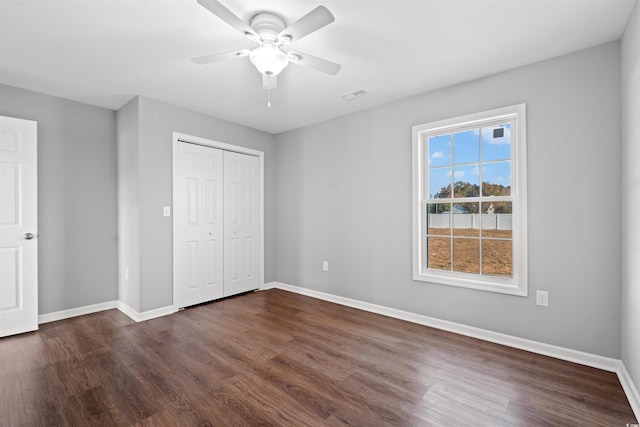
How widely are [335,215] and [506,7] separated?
280 cm

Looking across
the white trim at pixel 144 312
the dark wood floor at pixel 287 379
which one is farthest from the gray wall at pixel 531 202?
the white trim at pixel 144 312

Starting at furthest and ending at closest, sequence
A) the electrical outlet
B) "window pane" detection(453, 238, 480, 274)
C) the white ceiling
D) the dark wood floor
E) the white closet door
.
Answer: the white closet door < "window pane" detection(453, 238, 480, 274) < the electrical outlet < the white ceiling < the dark wood floor

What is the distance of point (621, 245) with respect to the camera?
226cm

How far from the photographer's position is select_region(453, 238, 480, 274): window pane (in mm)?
3073

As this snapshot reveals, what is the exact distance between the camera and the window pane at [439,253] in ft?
10.7

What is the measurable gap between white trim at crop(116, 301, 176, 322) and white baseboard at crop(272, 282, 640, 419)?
2.18 m

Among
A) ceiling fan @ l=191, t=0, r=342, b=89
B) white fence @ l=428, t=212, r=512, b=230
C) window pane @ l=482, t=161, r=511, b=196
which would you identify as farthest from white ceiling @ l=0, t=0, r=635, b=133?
white fence @ l=428, t=212, r=512, b=230

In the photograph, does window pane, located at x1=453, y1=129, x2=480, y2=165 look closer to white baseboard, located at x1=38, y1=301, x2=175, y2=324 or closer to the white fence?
the white fence

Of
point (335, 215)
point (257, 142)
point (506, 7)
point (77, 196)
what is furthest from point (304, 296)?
point (506, 7)

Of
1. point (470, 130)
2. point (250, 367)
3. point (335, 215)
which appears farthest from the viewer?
point (335, 215)

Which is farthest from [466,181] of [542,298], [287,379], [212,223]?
[212,223]

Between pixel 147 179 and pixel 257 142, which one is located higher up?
pixel 257 142

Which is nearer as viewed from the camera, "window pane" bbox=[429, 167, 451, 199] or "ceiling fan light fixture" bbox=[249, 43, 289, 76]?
"ceiling fan light fixture" bbox=[249, 43, 289, 76]

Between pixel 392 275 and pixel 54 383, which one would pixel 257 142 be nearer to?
pixel 392 275
